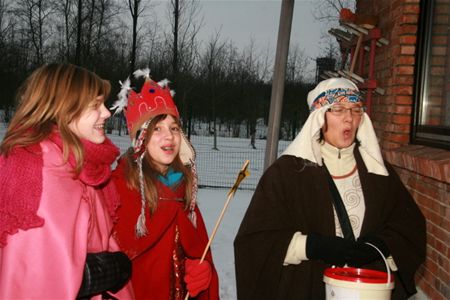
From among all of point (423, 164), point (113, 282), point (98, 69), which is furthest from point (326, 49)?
point (113, 282)

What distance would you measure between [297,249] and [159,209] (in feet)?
2.46

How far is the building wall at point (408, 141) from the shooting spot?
11.9 feet

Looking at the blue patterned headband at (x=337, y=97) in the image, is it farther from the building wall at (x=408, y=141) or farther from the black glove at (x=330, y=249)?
the building wall at (x=408, y=141)

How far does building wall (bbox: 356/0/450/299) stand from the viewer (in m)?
3.62

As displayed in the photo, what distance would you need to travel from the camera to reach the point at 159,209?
9.92ft

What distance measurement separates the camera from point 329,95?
2.93 metres

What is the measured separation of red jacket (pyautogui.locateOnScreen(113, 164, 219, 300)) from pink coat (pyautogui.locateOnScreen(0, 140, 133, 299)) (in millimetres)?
649

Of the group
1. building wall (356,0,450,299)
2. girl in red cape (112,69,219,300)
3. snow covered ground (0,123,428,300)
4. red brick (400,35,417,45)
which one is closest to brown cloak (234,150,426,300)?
girl in red cape (112,69,219,300)

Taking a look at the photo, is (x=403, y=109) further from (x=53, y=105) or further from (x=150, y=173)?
(x=53, y=105)

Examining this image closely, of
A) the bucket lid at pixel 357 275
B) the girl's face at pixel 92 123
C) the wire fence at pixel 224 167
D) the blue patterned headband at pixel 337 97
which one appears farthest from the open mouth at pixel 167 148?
the wire fence at pixel 224 167

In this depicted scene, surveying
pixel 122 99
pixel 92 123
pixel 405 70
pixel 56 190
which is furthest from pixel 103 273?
pixel 405 70

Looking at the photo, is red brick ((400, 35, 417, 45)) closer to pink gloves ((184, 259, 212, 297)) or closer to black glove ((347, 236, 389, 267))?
black glove ((347, 236, 389, 267))

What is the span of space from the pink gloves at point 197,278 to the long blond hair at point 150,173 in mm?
333

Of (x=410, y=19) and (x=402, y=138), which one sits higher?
(x=410, y=19)
